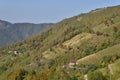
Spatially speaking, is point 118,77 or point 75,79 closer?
point 118,77

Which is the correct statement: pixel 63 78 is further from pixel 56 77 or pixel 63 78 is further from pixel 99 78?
pixel 99 78

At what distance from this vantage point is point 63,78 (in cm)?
18438

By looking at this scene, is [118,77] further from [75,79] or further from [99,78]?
[75,79]

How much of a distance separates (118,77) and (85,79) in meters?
22.8

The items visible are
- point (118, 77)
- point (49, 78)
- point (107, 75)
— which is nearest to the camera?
point (118, 77)

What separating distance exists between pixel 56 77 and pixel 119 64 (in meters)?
33.8

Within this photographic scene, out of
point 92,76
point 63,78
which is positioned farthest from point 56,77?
point 92,76

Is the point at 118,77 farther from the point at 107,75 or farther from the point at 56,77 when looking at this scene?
the point at 56,77

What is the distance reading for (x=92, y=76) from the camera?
568 ft

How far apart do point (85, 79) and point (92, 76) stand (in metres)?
15.8

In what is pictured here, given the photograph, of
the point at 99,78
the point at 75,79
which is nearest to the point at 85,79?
the point at 75,79

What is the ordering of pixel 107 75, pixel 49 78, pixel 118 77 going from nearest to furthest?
pixel 118 77, pixel 107 75, pixel 49 78

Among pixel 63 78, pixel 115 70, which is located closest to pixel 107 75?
pixel 115 70

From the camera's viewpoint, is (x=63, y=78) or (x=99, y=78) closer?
(x=99, y=78)
